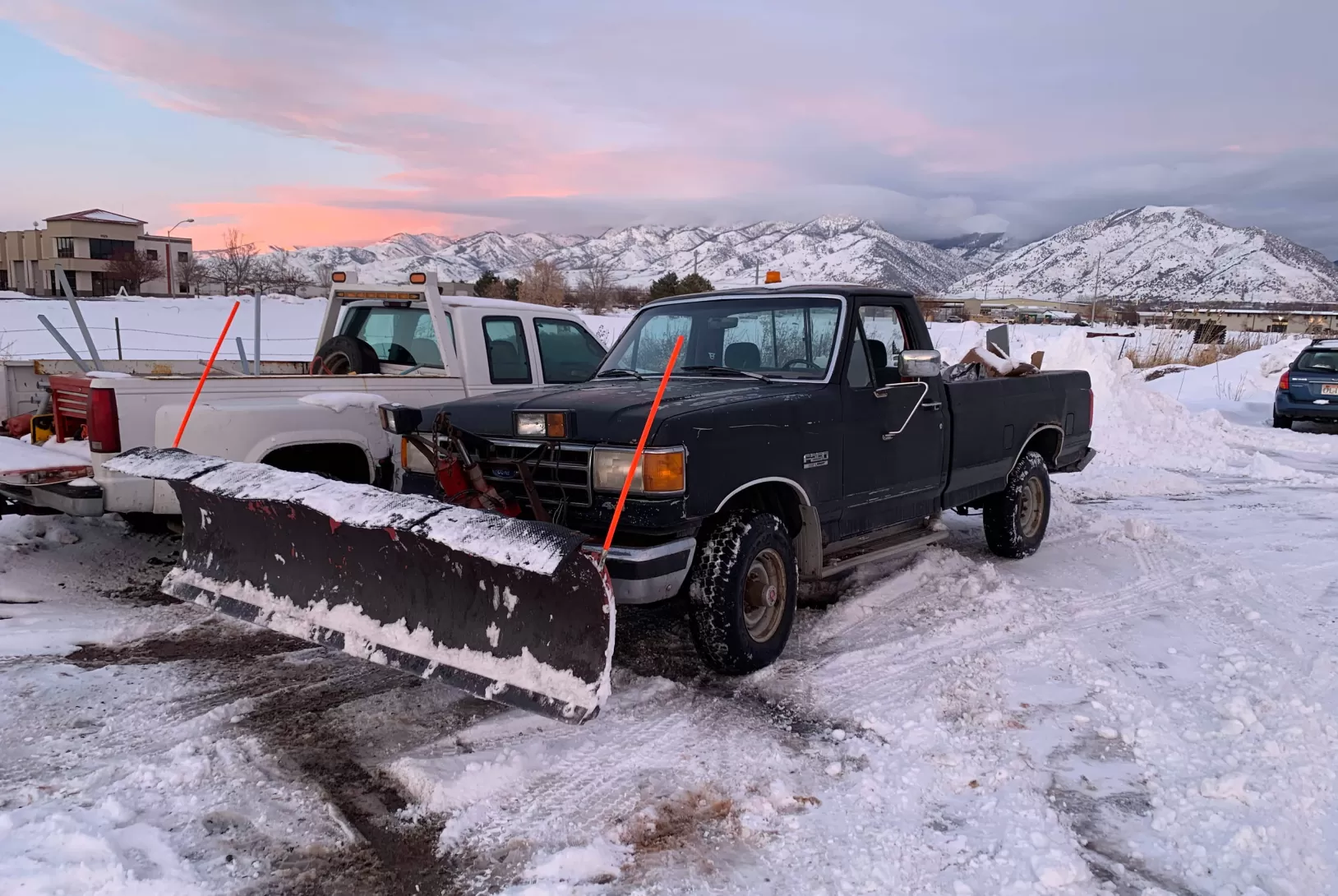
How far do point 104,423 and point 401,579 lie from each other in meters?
2.46

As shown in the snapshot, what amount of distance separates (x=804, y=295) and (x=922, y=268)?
644 ft

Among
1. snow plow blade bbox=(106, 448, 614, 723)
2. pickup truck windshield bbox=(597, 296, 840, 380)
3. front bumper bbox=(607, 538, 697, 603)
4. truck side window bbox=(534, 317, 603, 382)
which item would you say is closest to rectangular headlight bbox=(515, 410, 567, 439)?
front bumper bbox=(607, 538, 697, 603)

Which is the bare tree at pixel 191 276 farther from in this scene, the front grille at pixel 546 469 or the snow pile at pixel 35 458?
the front grille at pixel 546 469

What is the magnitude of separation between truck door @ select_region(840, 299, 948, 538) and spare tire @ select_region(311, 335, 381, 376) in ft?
12.6

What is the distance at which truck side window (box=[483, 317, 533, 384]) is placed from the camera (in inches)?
285

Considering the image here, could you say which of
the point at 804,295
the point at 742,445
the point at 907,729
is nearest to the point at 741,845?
the point at 907,729

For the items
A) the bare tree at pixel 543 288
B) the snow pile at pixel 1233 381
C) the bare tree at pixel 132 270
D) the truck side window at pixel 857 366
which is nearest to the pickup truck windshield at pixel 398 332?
the truck side window at pixel 857 366

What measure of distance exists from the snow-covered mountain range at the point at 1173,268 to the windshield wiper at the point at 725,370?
144522 mm

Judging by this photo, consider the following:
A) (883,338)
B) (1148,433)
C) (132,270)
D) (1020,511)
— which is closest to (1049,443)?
(1020,511)

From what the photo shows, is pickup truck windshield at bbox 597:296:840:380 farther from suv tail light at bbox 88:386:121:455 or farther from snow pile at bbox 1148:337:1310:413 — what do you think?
snow pile at bbox 1148:337:1310:413

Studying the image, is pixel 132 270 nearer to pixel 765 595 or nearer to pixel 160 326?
pixel 160 326

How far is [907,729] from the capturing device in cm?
431

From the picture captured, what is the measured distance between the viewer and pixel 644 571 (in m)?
4.22

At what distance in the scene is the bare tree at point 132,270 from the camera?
221ft
